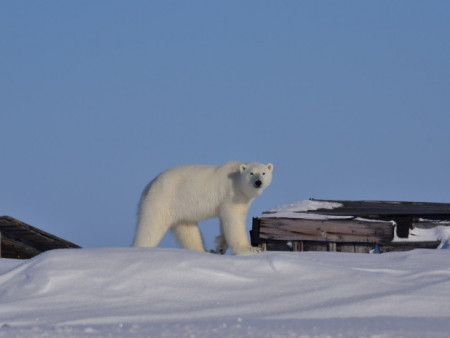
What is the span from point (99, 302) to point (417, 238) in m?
7.25

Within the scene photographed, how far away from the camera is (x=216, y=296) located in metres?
6.41

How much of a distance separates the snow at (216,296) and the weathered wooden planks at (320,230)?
3636 millimetres

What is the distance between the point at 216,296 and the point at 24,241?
11.3m

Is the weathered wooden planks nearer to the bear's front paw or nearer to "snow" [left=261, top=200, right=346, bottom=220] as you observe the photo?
"snow" [left=261, top=200, right=346, bottom=220]

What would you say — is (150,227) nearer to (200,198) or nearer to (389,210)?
(200,198)

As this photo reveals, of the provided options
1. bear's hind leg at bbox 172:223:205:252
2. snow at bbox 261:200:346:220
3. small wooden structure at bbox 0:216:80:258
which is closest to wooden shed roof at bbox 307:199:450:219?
snow at bbox 261:200:346:220

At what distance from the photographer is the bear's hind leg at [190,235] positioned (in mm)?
10391

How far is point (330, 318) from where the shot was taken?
5828 millimetres

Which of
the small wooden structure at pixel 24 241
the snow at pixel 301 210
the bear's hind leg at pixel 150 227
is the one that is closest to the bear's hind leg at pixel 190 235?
the bear's hind leg at pixel 150 227

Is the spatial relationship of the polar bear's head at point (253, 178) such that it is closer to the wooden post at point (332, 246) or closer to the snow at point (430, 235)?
the wooden post at point (332, 246)

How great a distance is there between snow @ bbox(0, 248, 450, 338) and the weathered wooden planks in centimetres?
364

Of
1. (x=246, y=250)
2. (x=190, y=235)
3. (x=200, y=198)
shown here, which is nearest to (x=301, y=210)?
(x=190, y=235)

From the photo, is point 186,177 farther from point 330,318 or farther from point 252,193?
point 330,318

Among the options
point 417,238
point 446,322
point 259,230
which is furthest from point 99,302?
point 417,238
